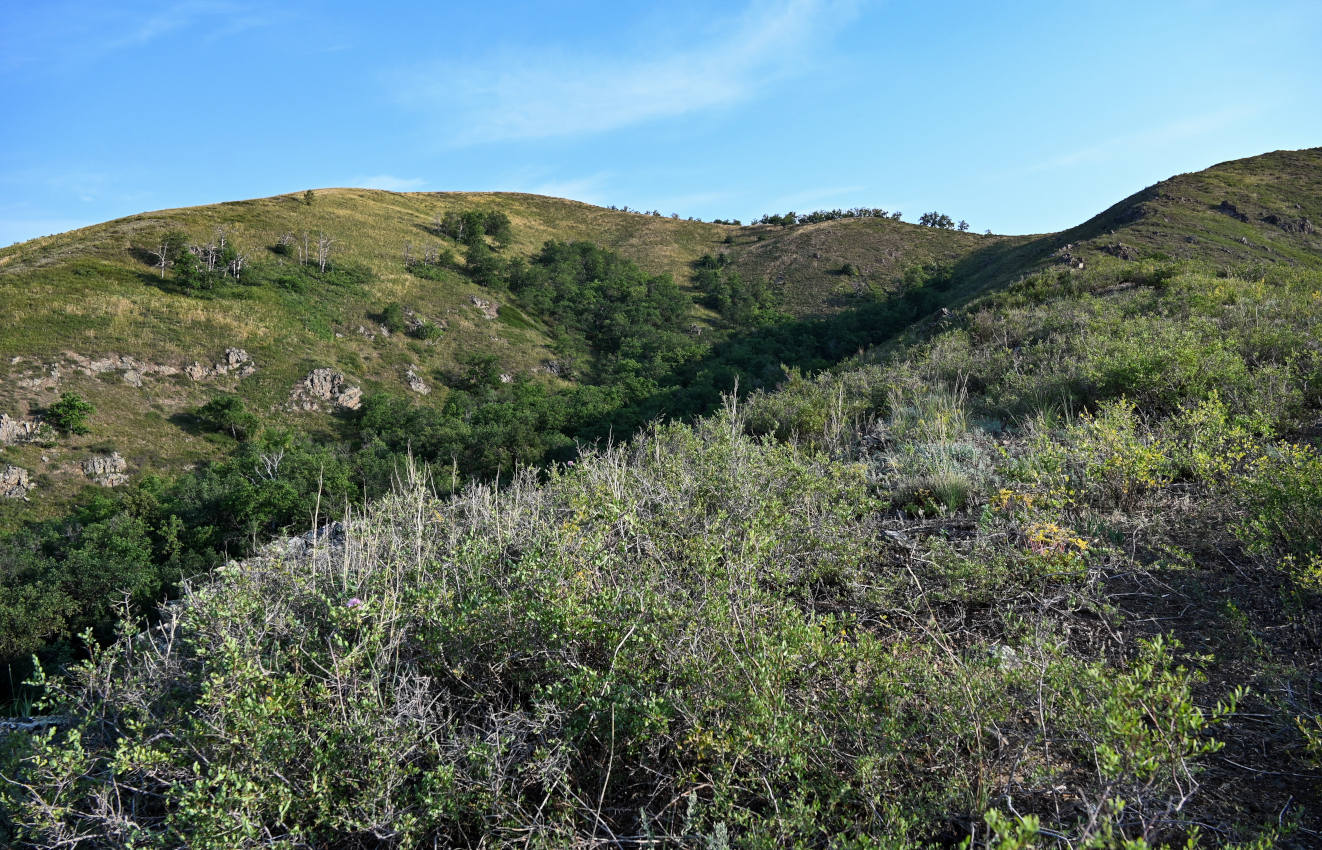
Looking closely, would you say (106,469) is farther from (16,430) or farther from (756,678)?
(756,678)

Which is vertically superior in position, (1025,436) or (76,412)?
(76,412)

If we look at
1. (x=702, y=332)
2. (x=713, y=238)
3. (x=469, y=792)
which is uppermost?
(x=713, y=238)

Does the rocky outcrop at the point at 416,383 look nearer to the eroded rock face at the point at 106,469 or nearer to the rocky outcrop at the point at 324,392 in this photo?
the rocky outcrop at the point at 324,392

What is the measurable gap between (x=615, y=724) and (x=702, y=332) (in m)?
58.8

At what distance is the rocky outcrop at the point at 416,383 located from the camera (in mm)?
41375

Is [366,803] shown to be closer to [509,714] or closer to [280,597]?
[509,714]

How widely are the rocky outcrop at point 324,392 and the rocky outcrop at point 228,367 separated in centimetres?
300

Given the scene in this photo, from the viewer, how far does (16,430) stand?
26922 millimetres

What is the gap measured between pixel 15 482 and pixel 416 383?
1988 cm

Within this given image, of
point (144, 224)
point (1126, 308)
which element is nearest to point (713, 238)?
point (144, 224)

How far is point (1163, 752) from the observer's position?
5.82 ft

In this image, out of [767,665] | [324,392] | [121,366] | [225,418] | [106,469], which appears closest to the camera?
[767,665]

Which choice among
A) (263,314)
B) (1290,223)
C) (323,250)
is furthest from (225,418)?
(1290,223)

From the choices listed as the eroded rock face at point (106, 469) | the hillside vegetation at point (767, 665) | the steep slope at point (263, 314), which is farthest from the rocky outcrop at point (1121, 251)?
the eroded rock face at point (106, 469)
